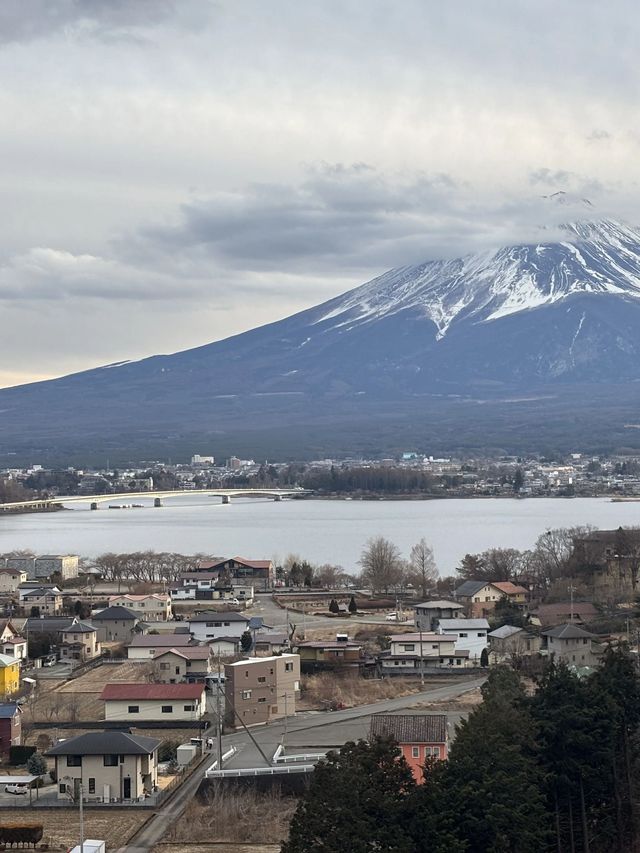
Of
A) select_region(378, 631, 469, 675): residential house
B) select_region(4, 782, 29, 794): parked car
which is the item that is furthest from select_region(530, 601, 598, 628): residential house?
select_region(4, 782, 29, 794): parked car

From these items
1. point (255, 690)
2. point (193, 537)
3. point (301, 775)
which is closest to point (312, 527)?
point (193, 537)

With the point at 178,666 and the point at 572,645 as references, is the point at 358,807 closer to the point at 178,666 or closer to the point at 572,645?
the point at 178,666

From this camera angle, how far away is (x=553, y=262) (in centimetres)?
12362

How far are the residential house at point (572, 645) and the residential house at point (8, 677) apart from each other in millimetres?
5028

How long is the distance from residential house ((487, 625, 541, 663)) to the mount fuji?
73.1 metres

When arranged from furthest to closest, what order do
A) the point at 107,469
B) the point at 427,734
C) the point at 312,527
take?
the point at 107,469 → the point at 312,527 → the point at 427,734

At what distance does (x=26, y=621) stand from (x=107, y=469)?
55485 millimetres

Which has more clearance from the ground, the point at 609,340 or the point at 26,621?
the point at 609,340

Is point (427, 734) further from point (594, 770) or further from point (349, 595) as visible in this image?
point (349, 595)

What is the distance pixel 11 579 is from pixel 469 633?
1028 centimetres

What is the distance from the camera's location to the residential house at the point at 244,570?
23.7 metres

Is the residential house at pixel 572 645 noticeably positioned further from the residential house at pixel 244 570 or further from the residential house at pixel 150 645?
the residential house at pixel 244 570

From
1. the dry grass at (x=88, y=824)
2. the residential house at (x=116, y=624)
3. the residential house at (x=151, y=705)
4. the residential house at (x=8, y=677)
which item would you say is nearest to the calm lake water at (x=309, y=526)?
the residential house at (x=116, y=624)

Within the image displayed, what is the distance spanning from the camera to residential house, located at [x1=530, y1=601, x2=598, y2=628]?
16.6 metres
